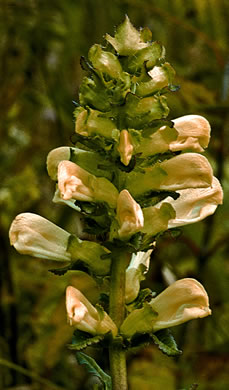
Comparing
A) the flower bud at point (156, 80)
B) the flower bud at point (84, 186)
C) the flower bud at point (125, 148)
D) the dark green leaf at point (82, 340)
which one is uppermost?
the flower bud at point (156, 80)

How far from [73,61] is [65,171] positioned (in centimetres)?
325

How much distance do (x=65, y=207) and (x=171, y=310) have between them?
1.79 meters

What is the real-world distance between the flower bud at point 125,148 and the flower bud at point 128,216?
59 mm

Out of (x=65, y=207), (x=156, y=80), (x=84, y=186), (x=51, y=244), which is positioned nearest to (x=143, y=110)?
(x=156, y=80)

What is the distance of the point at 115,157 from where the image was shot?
1.15 metres

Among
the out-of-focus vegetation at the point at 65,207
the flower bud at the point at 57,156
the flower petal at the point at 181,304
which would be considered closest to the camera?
the flower petal at the point at 181,304

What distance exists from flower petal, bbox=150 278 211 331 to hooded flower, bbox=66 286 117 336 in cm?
11

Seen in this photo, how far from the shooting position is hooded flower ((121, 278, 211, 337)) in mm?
1118

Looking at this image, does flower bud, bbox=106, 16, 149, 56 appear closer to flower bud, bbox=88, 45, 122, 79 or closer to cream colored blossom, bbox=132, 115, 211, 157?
flower bud, bbox=88, 45, 122, 79

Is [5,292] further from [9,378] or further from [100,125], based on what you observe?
[100,125]

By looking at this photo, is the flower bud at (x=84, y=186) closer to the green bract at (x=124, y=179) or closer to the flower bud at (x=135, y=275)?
the green bract at (x=124, y=179)

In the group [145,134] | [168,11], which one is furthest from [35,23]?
[145,134]

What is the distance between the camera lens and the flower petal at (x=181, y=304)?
45.6 inches

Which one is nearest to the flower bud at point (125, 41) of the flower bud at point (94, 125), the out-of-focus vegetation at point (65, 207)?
the flower bud at point (94, 125)
